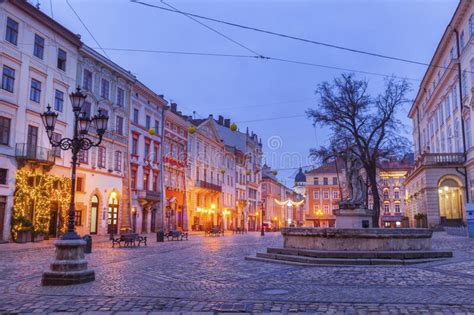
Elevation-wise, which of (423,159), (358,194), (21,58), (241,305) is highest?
(21,58)

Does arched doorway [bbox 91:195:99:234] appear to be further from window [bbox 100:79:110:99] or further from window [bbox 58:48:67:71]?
window [bbox 58:48:67:71]

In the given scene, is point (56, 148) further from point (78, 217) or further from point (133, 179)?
point (133, 179)

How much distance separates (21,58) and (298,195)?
108 metres

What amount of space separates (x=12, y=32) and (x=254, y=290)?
81.7 feet

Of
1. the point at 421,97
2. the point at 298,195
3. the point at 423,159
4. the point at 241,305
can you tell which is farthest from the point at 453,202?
the point at 298,195

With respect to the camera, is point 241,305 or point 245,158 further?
point 245,158

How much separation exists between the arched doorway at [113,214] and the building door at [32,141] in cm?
1008

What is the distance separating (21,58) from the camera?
92.9 feet

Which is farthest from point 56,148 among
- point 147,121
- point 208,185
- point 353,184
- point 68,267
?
point 208,185

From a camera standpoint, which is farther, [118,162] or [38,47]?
[118,162]

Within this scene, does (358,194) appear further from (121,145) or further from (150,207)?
(150,207)

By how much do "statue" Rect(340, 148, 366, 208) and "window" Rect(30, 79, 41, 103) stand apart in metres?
20.7

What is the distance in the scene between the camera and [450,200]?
4366cm

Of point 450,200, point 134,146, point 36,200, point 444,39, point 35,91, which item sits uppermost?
point 444,39
